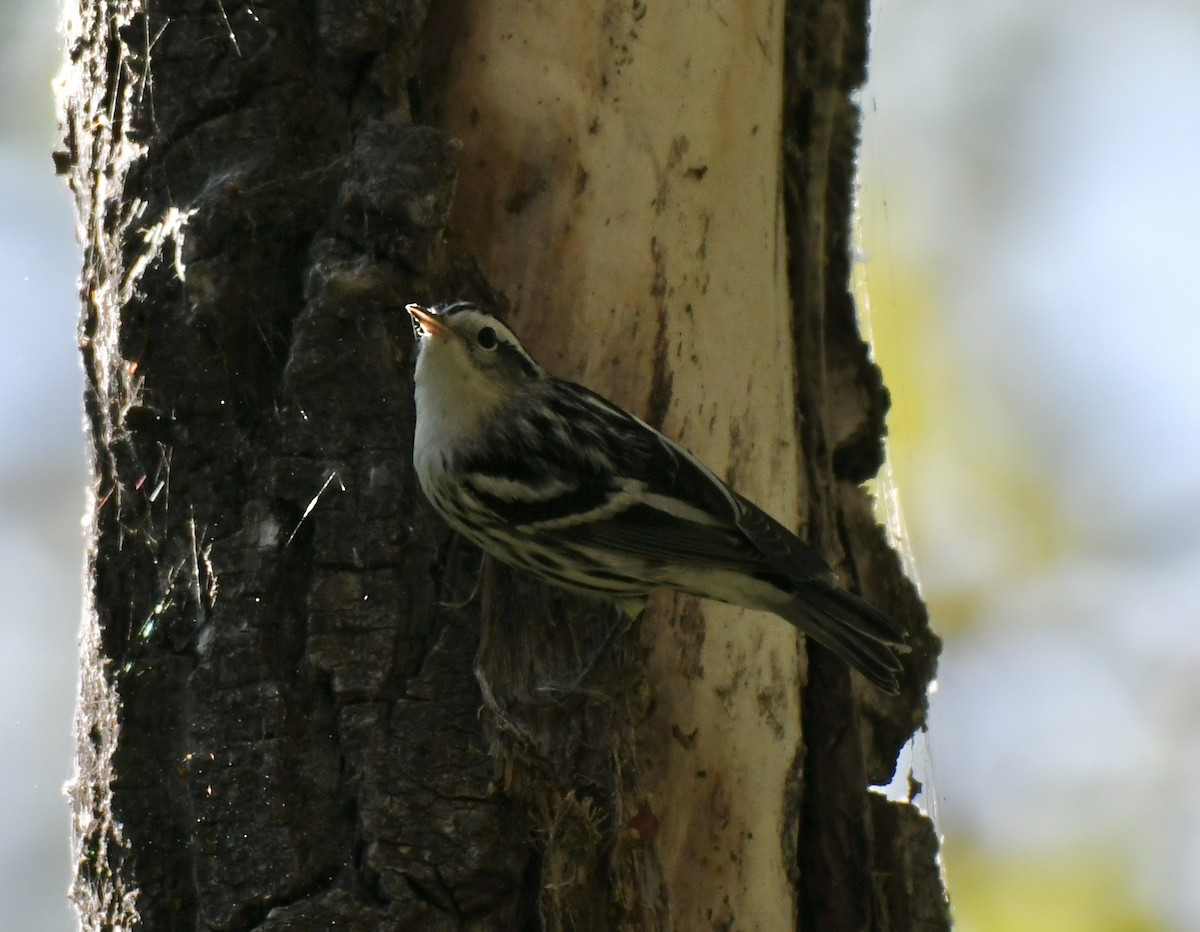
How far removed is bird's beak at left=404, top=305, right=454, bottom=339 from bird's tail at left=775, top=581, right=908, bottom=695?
0.99 meters

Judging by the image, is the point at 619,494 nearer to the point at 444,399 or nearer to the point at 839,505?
the point at 444,399

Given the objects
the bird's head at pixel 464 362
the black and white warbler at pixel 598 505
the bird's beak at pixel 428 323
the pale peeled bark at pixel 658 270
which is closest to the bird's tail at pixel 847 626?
the black and white warbler at pixel 598 505

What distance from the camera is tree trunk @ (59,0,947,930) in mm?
2785

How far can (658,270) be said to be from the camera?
342 cm

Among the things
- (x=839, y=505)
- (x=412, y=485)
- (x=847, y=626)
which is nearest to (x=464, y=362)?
(x=412, y=485)

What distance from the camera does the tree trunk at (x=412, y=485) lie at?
9.14 feet

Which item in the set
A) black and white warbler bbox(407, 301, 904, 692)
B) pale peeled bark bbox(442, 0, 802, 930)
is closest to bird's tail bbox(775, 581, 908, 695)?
black and white warbler bbox(407, 301, 904, 692)

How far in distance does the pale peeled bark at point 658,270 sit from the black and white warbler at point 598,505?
11 centimetres

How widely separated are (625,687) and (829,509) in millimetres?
1102

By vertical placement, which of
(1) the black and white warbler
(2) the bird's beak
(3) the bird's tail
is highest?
(2) the bird's beak

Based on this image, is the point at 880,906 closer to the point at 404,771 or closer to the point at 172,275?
the point at 404,771

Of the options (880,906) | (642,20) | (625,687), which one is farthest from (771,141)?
(880,906)

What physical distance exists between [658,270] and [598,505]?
0.57 metres

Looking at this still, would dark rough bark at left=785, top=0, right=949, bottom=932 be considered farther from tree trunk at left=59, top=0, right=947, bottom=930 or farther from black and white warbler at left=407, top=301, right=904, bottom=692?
black and white warbler at left=407, top=301, right=904, bottom=692
